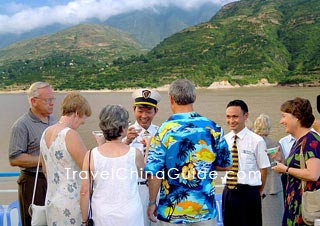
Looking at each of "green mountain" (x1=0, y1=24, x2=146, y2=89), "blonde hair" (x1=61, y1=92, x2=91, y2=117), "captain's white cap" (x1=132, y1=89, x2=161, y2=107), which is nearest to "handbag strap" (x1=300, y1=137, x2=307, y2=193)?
"captain's white cap" (x1=132, y1=89, x2=161, y2=107)

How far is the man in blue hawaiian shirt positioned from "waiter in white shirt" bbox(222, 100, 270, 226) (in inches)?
31.2

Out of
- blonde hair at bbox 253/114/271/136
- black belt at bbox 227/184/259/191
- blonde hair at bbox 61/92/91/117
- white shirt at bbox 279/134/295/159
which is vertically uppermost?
blonde hair at bbox 61/92/91/117

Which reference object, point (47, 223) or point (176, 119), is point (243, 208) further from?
point (47, 223)

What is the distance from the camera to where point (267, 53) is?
92375 millimetres

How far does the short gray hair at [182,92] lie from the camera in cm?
268

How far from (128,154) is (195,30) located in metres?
118

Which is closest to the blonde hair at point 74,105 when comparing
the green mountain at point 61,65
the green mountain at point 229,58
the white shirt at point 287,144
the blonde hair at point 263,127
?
the blonde hair at point 263,127

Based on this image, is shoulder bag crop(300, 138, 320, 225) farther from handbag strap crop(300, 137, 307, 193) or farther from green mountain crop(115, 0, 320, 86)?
green mountain crop(115, 0, 320, 86)

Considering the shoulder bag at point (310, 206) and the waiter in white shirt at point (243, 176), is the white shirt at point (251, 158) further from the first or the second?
the shoulder bag at point (310, 206)

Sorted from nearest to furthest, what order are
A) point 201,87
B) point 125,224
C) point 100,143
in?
point 125,224, point 100,143, point 201,87

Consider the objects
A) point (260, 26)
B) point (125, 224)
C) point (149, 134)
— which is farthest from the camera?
point (260, 26)

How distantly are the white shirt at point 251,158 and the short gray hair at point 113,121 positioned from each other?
1.29 meters

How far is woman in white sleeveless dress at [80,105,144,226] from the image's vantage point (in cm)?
258

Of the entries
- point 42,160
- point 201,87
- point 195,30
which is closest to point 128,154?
point 42,160
